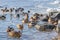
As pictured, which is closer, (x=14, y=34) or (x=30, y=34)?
(x=14, y=34)

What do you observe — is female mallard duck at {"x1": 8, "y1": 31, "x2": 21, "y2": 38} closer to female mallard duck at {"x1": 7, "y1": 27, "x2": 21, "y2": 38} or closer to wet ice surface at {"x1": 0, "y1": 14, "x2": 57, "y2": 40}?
female mallard duck at {"x1": 7, "y1": 27, "x2": 21, "y2": 38}

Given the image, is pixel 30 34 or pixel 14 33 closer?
pixel 14 33

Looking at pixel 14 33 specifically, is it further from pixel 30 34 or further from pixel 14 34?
pixel 30 34

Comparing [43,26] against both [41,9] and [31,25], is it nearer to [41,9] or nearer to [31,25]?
[31,25]

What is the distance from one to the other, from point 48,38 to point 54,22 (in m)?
3.11

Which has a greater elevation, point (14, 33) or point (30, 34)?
point (14, 33)

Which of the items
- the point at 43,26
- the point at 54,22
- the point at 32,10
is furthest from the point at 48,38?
the point at 32,10

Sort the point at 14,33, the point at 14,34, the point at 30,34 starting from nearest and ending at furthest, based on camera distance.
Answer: the point at 14,34 → the point at 14,33 → the point at 30,34

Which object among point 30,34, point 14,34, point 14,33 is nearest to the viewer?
point 14,34

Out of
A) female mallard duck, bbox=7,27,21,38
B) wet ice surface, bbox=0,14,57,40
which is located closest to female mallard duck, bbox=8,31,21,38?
female mallard duck, bbox=7,27,21,38

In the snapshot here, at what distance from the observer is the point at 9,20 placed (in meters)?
17.7

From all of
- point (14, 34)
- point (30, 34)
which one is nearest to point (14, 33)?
point (14, 34)

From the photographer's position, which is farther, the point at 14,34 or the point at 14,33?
the point at 14,33

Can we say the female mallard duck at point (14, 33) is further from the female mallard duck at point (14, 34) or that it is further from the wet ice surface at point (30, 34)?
the wet ice surface at point (30, 34)
